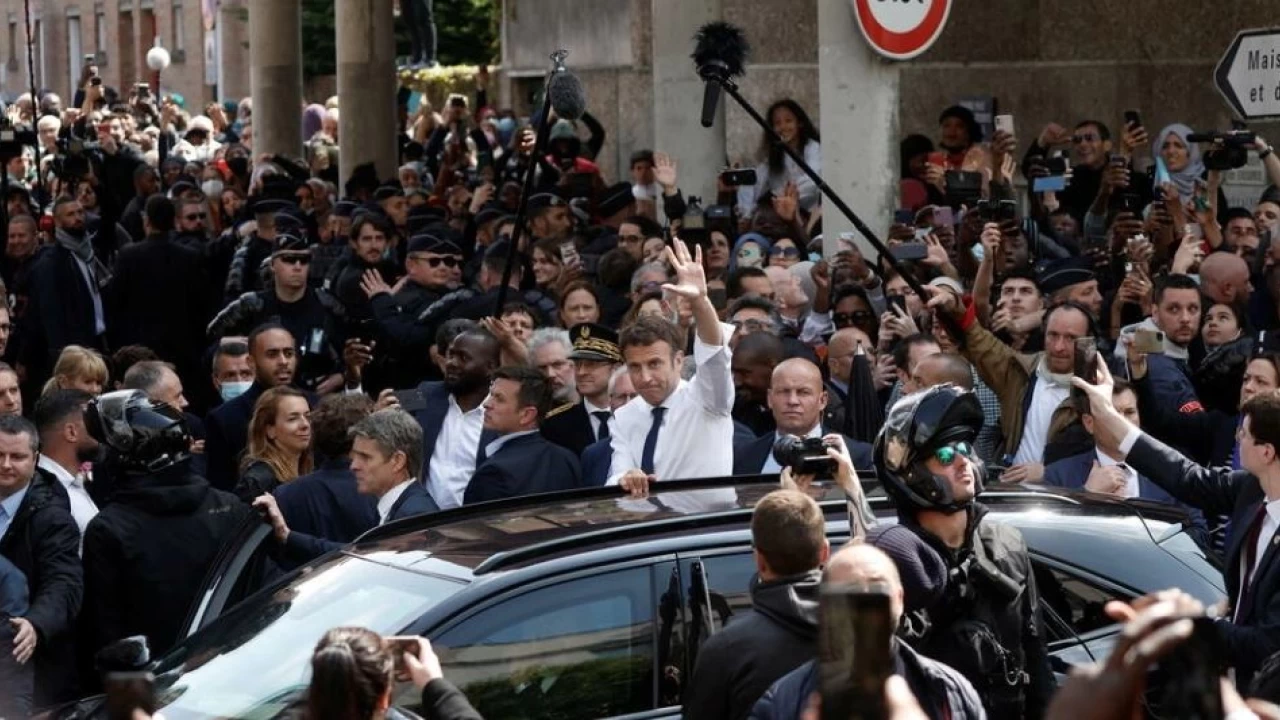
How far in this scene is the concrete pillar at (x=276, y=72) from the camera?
2455 centimetres

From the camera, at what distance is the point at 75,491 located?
8375 mm

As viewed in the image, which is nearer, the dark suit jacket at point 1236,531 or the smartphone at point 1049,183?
the dark suit jacket at point 1236,531

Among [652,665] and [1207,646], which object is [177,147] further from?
[1207,646]

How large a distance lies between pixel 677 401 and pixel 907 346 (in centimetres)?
136

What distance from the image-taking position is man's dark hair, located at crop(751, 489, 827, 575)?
509 cm

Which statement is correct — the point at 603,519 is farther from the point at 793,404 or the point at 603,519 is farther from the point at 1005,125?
the point at 1005,125

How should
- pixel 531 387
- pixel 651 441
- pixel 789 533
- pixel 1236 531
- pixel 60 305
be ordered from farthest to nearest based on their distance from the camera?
1. pixel 60 305
2. pixel 531 387
3. pixel 651 441
4. pixel 1236 531
5. pixel 789 533

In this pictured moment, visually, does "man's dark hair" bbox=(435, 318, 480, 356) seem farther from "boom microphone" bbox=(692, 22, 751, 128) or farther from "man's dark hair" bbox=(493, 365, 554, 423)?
"boom microphone" bbox=(692, 22, 751, 128)

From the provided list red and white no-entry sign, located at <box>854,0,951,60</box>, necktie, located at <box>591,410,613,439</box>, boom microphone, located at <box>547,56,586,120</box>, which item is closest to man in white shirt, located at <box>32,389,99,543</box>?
necktie, located at <box>591,410,613,439</box>

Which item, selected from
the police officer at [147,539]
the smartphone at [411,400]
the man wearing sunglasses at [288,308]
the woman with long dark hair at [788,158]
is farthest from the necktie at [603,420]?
→ the woman with long dark hair at [788,158]

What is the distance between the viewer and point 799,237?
1349 centimetres

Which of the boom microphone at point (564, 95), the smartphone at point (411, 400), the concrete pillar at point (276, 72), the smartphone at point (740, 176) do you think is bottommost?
the smartphone at point (411, 400)

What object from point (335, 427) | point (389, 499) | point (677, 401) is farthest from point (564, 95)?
point (389, 499)

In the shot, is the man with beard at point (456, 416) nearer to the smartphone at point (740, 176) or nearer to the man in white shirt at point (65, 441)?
the man in white shirt at point (65, 441)
